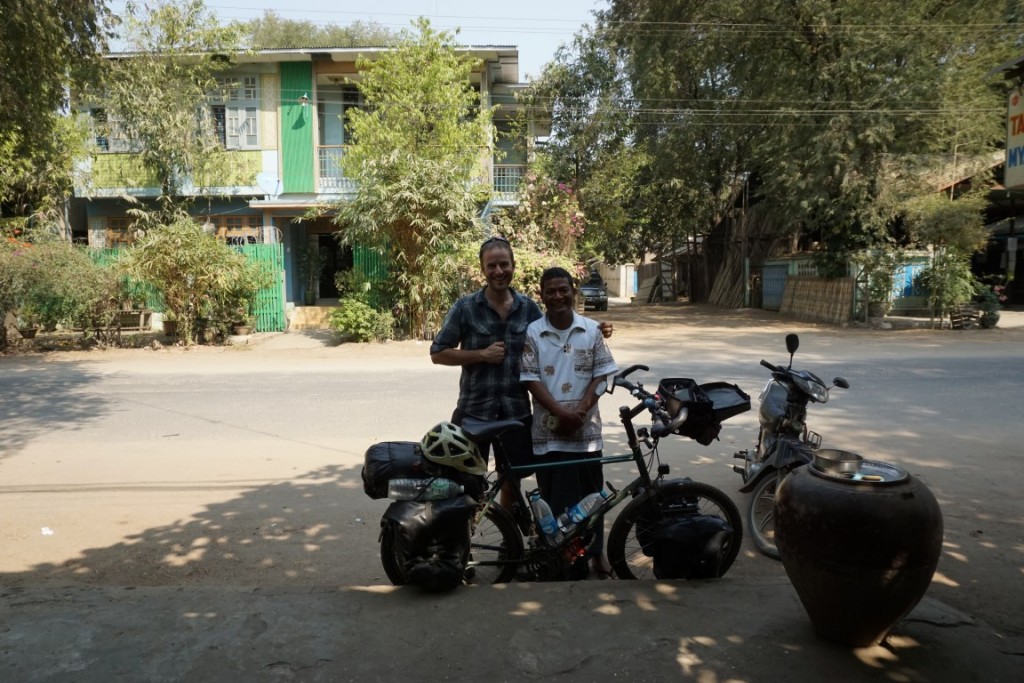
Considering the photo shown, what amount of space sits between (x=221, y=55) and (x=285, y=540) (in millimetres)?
18595

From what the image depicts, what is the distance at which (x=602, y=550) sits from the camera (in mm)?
3934

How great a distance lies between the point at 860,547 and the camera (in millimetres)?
2777

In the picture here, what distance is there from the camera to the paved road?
429 cm

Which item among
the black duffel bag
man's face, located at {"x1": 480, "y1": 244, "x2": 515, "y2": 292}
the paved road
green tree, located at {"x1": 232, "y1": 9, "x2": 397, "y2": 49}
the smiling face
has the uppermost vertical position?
green tree, located at {"x1": 232, "y1": 9, "x2": 397, "y2": 49}

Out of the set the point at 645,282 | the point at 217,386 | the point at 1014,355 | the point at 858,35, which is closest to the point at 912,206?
the point at 858,35

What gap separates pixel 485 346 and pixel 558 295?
0.51m

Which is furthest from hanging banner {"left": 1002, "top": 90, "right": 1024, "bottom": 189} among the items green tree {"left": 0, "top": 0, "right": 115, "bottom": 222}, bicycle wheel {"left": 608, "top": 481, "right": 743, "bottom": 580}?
green tree {"left": 0, "top": 0, "right": 115, "bottom": 222}

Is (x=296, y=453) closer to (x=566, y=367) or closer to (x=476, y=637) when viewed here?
(x=566, y=367)

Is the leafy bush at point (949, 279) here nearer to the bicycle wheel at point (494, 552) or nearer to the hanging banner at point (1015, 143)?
the hanging banner at point (1015, 143)

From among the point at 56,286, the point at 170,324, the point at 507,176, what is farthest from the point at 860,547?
the point at 507,176

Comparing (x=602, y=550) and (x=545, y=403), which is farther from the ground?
(x=545, y=403)

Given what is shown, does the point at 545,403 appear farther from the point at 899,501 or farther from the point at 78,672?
the point at 78,672

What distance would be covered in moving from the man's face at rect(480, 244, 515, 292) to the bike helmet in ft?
2.61

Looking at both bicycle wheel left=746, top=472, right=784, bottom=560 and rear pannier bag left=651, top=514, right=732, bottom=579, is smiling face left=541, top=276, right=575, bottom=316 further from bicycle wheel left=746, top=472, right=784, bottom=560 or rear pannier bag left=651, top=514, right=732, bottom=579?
bicycle wheel left=746, top=472, right=784, bottom=560
